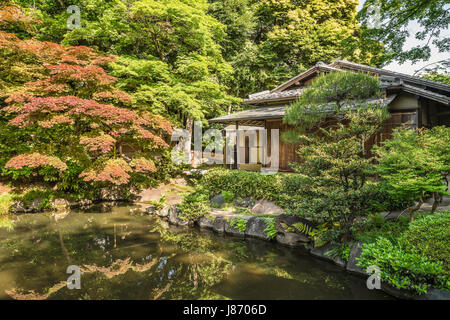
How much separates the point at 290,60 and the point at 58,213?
1914cm

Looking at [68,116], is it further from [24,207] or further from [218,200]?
[218,200]

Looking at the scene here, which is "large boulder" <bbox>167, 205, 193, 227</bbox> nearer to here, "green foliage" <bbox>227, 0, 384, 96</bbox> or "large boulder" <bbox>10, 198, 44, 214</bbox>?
"large boulder" <bbox>10, 198, 44, 214</bbox>

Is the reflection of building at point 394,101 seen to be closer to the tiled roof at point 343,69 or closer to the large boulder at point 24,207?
the tiled roof at point 343,69

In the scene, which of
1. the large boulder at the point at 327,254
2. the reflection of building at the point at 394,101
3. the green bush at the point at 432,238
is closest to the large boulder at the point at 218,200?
the reflection of building at the point at 394,101

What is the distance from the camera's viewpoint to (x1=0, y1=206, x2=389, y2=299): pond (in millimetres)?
4191

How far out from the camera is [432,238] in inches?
156

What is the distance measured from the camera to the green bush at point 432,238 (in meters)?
3.72

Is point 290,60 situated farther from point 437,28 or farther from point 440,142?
point 440,142

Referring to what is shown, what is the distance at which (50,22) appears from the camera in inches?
489

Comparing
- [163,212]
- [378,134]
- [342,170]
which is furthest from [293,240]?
[378,134]

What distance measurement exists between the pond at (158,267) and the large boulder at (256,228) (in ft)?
0.77

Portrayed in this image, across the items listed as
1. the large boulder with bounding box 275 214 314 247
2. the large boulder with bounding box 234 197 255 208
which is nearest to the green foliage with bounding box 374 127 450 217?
the large boulder with bounding box 275 214 314 247

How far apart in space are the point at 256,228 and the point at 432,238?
4.04 m
